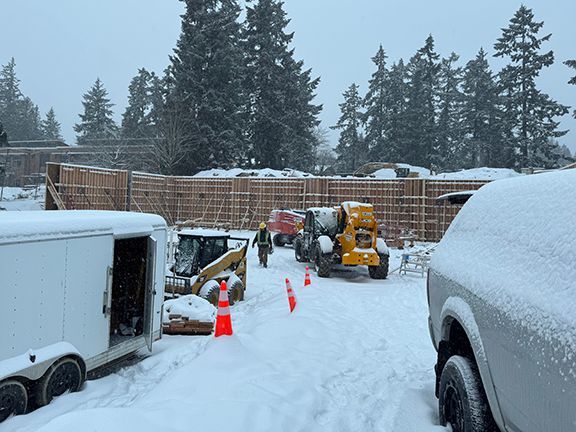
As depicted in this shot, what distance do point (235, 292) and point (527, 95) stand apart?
37.1m

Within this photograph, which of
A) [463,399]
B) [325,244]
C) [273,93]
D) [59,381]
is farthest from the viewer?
[273,93]

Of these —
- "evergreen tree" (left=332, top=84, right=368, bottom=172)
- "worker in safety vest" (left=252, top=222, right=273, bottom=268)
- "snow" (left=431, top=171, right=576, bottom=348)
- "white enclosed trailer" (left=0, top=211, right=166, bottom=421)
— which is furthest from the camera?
"evergreen tree" (left=332, top=84, right=368, bottom=172)

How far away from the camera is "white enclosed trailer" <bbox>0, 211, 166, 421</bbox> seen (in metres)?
4.51

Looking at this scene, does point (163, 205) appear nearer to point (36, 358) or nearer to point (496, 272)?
point (36, 358)

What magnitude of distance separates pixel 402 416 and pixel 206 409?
68.8 inches

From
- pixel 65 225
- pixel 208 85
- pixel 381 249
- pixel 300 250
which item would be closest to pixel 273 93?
pixel 208 85

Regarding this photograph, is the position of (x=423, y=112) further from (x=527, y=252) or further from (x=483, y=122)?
(x=527, y=252)

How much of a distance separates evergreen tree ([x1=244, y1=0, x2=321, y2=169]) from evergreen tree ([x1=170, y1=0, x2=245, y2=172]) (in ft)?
8.75

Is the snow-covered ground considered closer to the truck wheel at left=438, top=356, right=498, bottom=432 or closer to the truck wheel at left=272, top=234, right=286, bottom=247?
the truck wheel at left=438, top=356, right=498, bottom=432

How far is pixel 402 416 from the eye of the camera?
4066 mm

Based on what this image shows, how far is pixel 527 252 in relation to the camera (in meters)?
2.50

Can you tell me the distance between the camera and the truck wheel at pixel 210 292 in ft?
32.1

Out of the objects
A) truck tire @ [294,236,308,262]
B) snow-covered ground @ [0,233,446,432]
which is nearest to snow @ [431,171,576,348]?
snow-covered ground @ [0,233,446,432]

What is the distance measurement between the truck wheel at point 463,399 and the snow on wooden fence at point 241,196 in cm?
2053
